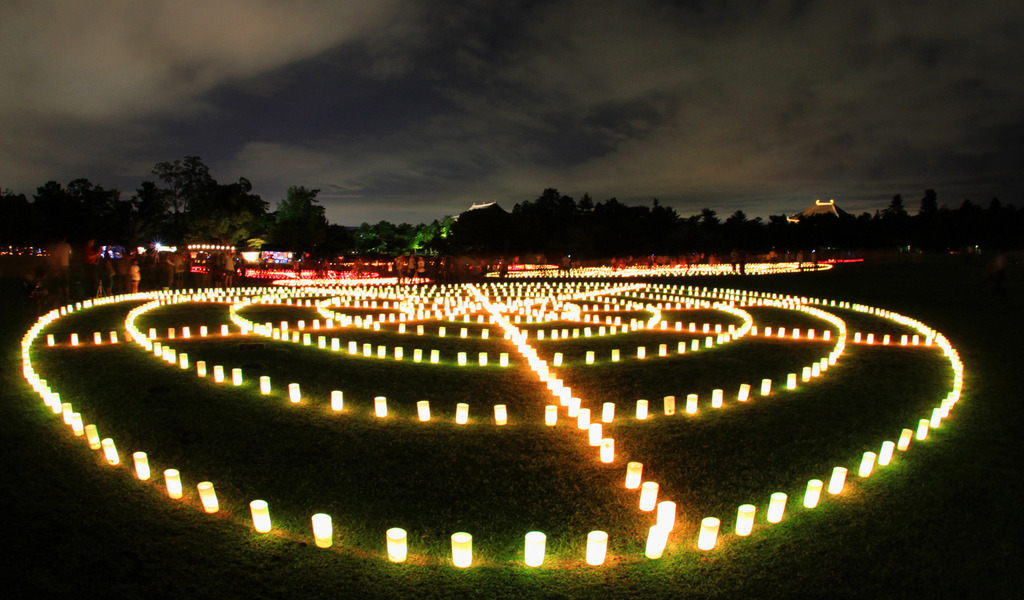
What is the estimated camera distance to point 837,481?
4.52 m

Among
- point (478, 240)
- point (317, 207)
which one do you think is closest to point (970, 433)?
point (478, 240)

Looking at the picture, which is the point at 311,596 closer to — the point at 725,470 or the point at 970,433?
the point at 725,470

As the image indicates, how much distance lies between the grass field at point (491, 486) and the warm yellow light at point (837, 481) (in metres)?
0.12

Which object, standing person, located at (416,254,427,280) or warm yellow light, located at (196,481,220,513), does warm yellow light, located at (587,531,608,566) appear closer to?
warm yellow light, located at (196,481,220,513)

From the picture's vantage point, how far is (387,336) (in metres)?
11.1

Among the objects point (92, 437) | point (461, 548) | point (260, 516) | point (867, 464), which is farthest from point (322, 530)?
point (867, 464)

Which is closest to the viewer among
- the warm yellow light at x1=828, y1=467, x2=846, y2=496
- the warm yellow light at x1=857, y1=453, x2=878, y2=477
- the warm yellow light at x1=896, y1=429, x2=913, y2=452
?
the warm yellow light at x1=828, y1=467, x2=846, y2=496

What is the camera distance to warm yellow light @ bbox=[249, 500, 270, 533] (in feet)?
12.7

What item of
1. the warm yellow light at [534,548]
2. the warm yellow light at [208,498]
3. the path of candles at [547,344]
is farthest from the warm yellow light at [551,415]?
the warm yellow light at [208,498]

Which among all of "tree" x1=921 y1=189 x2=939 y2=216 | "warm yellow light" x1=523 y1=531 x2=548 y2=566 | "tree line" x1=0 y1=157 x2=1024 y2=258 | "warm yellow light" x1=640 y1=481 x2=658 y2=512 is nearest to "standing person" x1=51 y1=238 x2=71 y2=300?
"warm yellow light" x1=523 y1=531 x2=548 y2=566

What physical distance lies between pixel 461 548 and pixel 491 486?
113 centimetres

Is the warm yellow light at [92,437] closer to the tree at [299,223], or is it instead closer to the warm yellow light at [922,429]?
the warm yellow light at [922,429]

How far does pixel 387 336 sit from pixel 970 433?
28.3 ft

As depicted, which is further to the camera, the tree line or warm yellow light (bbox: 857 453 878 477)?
the tree line
